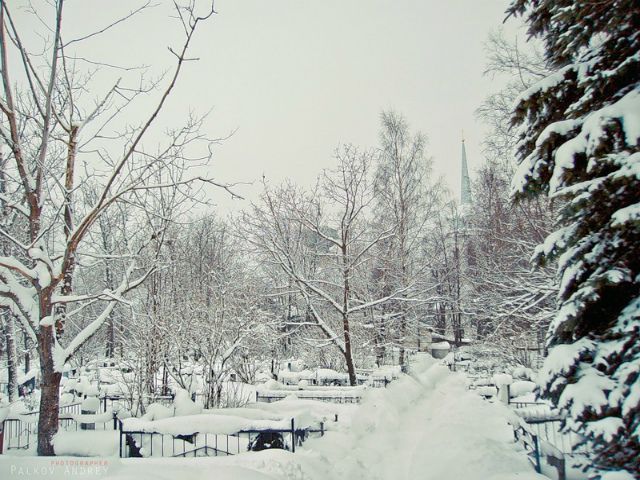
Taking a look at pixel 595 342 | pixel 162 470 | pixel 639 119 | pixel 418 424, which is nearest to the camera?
pixel 639 119

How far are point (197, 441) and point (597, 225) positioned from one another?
22.3 feet

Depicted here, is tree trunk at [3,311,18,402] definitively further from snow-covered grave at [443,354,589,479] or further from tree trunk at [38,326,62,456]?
snow-covered grave at [443,354,589,479]

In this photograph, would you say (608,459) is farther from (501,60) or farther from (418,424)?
(501,60)

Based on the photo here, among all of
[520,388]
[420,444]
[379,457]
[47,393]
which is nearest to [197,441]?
[47,393]

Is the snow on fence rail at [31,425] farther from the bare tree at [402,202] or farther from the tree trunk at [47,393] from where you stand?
the bare tree at [402,202]

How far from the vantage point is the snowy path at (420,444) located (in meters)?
5.50

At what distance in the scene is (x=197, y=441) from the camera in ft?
23.2

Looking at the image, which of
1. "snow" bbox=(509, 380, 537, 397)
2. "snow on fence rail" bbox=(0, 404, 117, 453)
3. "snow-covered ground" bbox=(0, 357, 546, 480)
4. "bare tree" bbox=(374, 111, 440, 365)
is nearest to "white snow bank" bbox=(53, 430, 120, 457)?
"snow-covered ground" bbox=(0, 357, 546, 480)

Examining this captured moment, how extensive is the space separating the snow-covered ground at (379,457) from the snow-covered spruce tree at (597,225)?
1.56m

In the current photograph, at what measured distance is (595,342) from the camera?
11.9ft

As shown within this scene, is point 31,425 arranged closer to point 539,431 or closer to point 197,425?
point 197,425

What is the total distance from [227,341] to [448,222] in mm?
25964

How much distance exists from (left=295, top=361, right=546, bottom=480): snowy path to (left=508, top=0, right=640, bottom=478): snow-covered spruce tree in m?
1.58

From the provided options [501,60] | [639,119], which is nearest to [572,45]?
[639,119]
